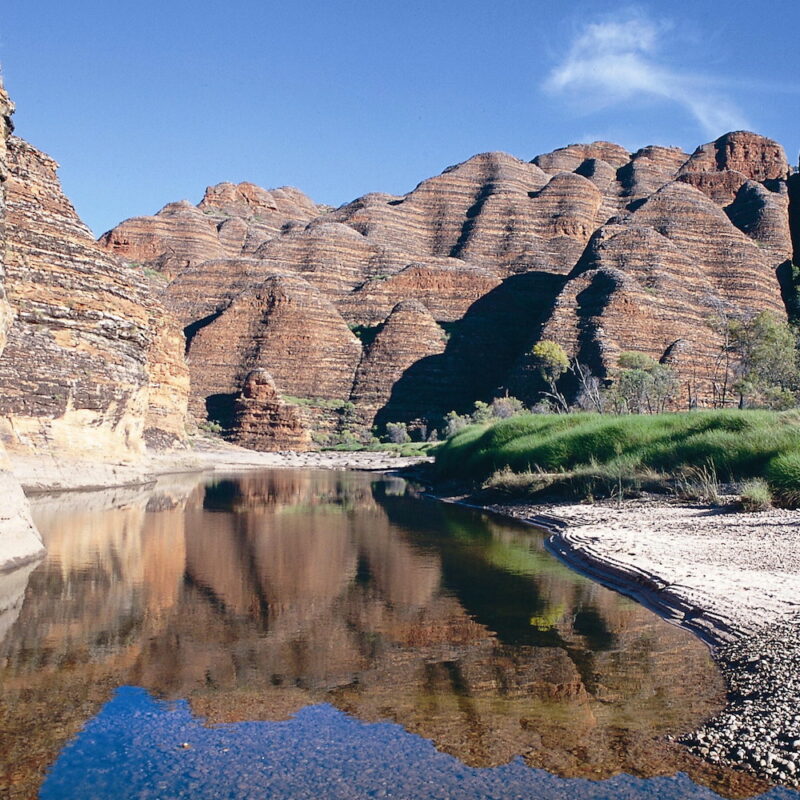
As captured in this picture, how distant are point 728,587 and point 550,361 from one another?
5236cm

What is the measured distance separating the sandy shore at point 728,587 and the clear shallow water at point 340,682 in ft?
0.77

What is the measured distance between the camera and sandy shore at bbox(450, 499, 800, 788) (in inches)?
186

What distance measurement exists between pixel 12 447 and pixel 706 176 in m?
107

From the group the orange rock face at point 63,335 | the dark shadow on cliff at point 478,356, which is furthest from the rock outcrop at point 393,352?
the orange rock face at point 63,335

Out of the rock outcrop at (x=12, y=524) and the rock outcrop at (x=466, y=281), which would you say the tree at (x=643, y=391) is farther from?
the rock outcrop at (x=12, y=524)

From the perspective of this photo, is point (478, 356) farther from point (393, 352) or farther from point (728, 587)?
point (728, 587)

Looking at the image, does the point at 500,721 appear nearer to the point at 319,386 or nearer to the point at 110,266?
the point at 110,266

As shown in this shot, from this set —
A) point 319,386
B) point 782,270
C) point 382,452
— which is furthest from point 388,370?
point 782,270

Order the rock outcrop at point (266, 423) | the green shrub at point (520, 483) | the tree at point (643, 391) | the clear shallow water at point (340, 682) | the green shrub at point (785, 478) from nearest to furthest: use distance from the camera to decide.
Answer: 1. the clear shallow water at point (340, 682)
2. the green shrub at point (785, 478)
3. the green shrub at point (520, 483)
4. the tree at point (643, 391)
5. the rock outcrop at point (266, 423)

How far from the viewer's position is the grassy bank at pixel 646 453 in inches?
619

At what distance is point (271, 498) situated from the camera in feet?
77.0

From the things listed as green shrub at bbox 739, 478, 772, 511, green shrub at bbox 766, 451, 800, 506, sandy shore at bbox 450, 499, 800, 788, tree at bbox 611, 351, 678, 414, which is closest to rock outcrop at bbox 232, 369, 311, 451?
tree at bbox 611, 351, 678, 414

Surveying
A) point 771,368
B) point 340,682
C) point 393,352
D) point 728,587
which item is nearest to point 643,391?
point 771,368

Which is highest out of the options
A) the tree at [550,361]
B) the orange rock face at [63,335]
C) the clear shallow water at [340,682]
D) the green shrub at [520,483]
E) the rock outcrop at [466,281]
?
the rock outcrop at [466,281]
